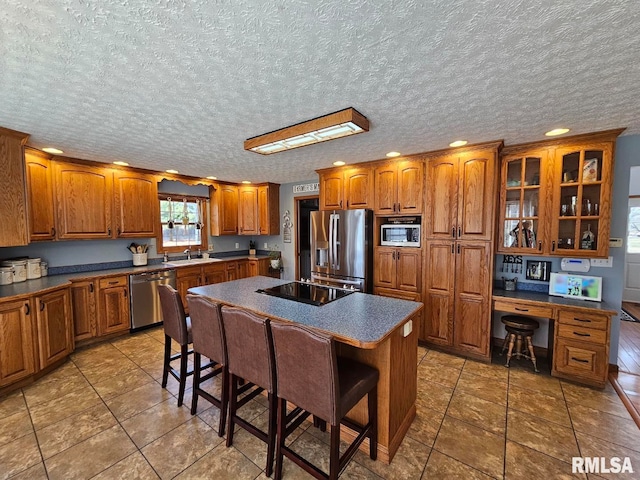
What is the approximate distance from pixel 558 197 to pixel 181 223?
544 centimetres

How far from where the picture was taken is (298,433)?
2033 millimetres

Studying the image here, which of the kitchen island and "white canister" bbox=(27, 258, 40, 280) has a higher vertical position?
"white canister" bbox=(27, 258, 40, 280)

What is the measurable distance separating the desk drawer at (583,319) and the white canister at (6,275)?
19.0 ft

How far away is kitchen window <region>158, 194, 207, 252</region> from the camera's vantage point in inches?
187

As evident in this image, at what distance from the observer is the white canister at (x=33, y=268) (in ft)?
10.6

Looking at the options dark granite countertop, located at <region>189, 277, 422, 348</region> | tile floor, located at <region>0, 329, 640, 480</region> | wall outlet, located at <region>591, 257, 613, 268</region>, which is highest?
wall outlet, located at <region>591, 257, 613, 268</region>

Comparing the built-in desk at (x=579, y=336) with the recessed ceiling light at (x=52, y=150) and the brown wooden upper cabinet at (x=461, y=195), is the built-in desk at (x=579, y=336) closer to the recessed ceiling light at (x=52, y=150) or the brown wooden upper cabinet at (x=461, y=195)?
the brown wooden upper cabinet at (x=461, y=195)

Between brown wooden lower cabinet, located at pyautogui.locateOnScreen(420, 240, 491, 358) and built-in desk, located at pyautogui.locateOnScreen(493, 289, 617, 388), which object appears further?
brown wooden lower cabinet, located at pyautogui.locateOnScreen(420, 240, 491, 358)

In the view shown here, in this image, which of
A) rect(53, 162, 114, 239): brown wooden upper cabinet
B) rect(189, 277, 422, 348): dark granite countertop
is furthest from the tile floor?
rect(53, 162, 114, 239): brown wooden upper cabinet

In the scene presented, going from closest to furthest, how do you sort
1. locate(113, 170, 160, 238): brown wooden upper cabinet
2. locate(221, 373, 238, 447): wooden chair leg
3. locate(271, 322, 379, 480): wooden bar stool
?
locate(271, 322, 379, 480): wooden bar stool → locate(221, 373, 238, 447): wooden chair leg → locate(113, 170, 160, 238): brown wooden upper cabinet

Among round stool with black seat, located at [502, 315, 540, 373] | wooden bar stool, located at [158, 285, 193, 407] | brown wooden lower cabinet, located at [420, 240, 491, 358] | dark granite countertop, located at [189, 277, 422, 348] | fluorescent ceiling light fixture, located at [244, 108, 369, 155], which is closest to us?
dark granite countertop, located at [189, 277, 422, 348]

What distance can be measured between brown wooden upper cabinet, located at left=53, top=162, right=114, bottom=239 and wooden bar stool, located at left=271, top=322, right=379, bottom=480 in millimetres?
3576

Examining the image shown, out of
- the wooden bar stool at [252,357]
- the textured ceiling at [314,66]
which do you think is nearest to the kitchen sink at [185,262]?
the textured ceiling at [314,66]

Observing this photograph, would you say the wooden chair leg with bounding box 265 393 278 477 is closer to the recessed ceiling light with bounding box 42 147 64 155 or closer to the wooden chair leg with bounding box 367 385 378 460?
the wooden chair leg with bounding box 367 385 378 460
